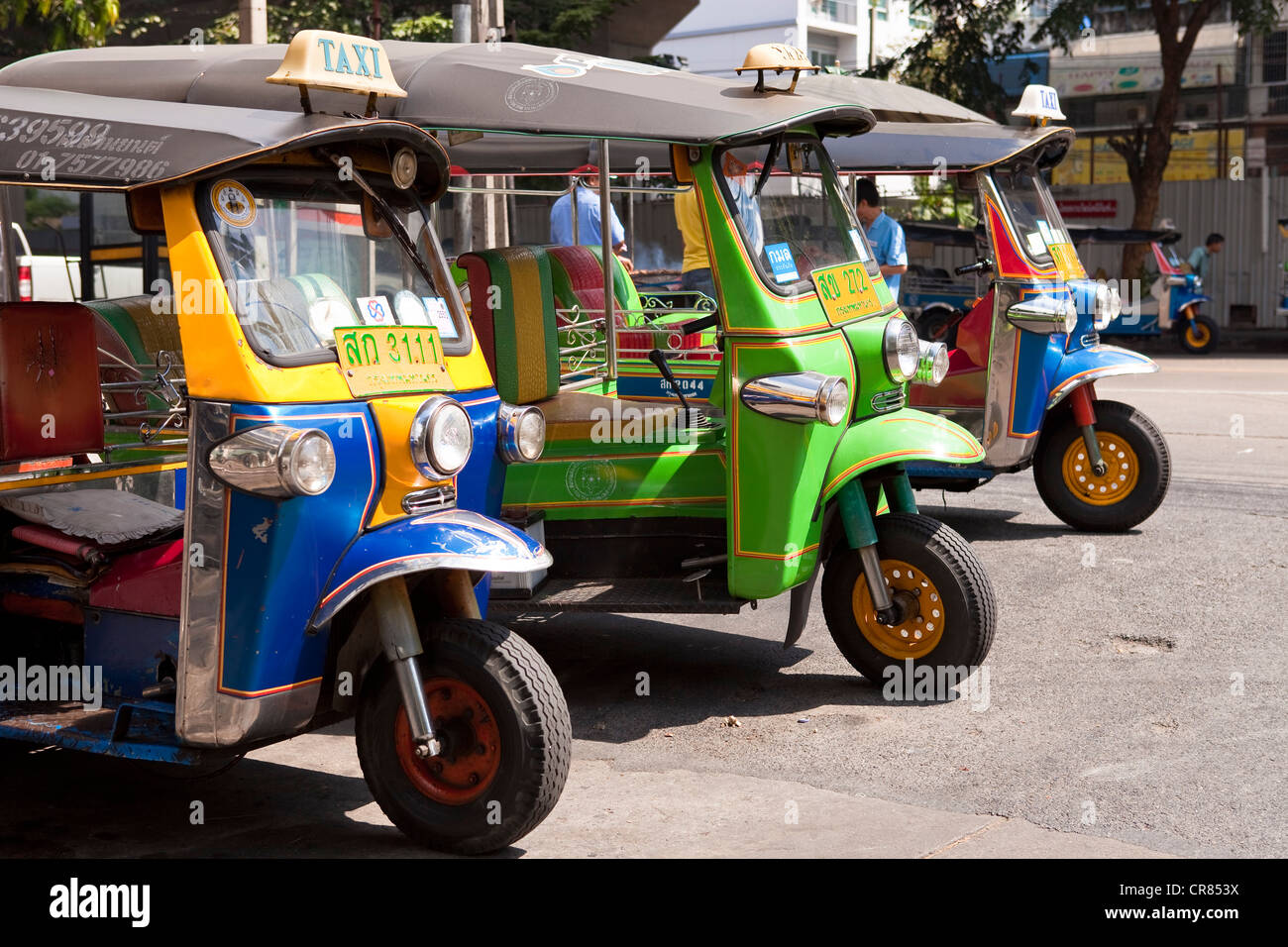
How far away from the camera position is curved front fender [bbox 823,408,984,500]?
18.3 feet

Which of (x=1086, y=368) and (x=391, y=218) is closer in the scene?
(x=391, y=218)

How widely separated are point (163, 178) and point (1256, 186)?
79.0 ft

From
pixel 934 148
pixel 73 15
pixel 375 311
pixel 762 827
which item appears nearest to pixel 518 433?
pixel 375 311

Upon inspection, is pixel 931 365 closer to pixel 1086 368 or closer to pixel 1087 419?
pixel 1086 368

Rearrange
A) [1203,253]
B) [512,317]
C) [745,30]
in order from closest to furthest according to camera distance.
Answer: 1. [512,317]
2. [1203,253]
3. [745,30]

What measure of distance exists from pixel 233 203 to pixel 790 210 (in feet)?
8.50

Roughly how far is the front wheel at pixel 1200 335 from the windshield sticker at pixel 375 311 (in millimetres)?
18629

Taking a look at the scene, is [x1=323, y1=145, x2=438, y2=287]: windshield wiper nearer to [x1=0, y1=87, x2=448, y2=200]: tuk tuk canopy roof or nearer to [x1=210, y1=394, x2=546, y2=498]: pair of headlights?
[x1=0, y1=87, x2=448, y2=200]: tuk tuk canopy roof

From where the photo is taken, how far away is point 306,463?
3.84 m

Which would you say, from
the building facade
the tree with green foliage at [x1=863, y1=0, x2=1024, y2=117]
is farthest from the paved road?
the building facade

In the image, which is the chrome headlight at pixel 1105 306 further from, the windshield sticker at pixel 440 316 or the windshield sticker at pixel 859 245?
the windshield sticker at pixel 440 316
